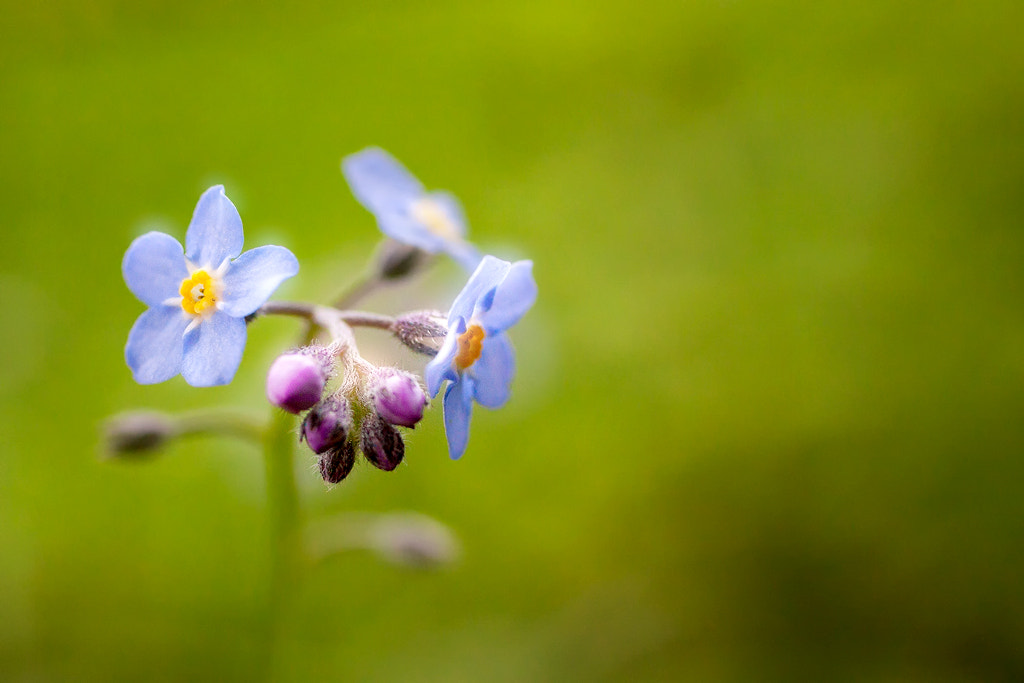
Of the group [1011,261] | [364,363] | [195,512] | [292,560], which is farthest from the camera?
[1011,261]

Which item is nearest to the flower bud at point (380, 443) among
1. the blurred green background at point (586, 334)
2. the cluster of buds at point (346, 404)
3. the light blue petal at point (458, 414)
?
the cluster of buds at point (346, 404)

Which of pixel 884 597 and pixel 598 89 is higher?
pixel 598 89

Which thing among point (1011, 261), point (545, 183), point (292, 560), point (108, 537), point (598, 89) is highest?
point (598, 89)

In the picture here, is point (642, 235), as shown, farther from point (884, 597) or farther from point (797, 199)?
point (884, 597)

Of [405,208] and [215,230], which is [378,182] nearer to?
[405,208]

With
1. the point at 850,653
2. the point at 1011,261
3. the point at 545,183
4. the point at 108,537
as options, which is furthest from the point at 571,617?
the point at 1011,261

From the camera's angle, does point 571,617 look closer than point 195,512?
Yes

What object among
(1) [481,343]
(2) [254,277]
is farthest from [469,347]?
(2) [254,277]
